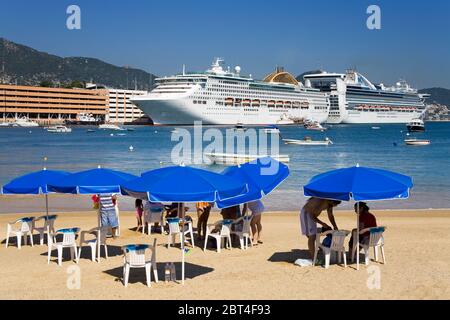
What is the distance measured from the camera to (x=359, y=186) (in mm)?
7559

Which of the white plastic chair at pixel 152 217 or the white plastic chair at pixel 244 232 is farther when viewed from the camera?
the white plastic chair at pixel 152 217

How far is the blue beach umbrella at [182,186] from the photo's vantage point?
22.3 feet

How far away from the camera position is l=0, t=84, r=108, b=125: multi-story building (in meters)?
127

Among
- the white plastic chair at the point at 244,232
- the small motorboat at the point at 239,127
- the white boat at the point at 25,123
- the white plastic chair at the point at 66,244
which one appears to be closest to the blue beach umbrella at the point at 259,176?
the white plastic chair at the point at 244,232

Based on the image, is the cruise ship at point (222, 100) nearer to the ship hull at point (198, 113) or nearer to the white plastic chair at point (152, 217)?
the ship hull at point (198, 113)

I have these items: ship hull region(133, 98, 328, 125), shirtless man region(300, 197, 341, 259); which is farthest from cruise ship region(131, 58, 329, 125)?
shirtless man region(300, 197, 341, 259)

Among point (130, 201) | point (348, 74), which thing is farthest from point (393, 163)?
point (348, 74)

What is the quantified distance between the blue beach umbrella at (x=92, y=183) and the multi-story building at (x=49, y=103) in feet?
410

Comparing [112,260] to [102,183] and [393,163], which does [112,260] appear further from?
[393,163]

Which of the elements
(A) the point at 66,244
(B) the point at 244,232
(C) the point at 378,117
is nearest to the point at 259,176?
(B) the point at 244,232

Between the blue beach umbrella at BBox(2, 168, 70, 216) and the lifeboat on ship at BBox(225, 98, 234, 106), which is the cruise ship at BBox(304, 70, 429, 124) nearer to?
the lifeboat on ship at BBox(225, 98, 234, 106)

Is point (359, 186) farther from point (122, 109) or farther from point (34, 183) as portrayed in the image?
point (122, 109)

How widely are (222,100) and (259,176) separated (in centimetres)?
8420

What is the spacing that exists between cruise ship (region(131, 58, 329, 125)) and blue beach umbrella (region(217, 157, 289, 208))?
253 ft
